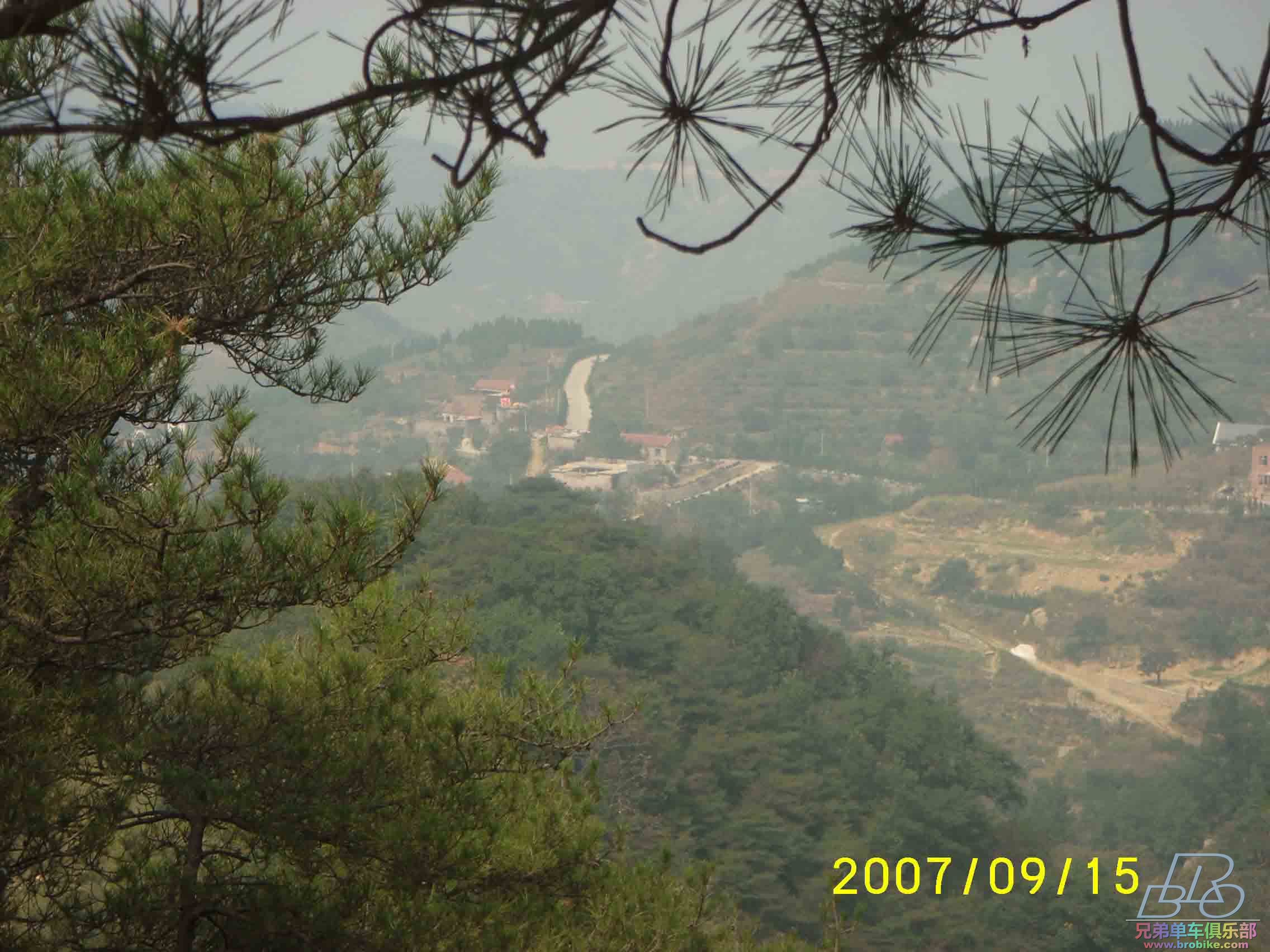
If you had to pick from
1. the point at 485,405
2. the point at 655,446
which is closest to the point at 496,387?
the point at 485,405

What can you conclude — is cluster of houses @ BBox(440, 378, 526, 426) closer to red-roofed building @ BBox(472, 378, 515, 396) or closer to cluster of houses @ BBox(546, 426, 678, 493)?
red-roofed building @ BBox(472, 378, 515, 396)

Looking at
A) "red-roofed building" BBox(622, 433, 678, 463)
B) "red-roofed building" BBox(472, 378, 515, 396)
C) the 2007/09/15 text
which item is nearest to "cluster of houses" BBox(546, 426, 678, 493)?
"red-roofed building" BBox(622, 433, 678, 463)

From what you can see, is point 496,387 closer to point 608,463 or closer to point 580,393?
Result: point 580,393

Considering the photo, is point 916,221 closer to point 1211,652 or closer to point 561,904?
point 561,904

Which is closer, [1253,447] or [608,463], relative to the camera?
[1253,447]

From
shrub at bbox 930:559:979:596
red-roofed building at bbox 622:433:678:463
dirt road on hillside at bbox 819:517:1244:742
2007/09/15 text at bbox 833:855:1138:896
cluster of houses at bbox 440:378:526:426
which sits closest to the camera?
2007/09/15 text at bbox 833:855:1138:896

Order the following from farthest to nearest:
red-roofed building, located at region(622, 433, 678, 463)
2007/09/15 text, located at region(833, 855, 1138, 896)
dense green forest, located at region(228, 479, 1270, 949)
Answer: red-roofed building, located at region(622, 433, 678, 463) < 2007/09/15 text, located at region(833, 855, 1138, 896) < dense green forest, located at region(228, 479, 1270, 949)
